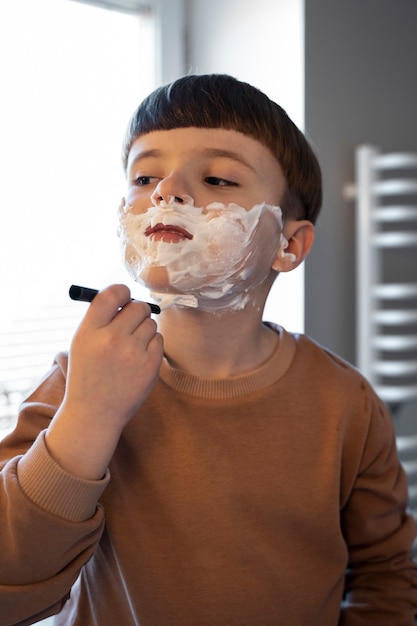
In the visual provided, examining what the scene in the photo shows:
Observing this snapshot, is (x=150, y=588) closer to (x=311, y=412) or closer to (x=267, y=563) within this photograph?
(x=267, y=563)

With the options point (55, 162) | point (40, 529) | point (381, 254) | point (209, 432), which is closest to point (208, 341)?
point (209, 432)

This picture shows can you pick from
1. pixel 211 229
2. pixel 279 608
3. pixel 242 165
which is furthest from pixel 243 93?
pixel 279 608

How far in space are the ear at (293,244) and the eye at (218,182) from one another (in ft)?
0.44

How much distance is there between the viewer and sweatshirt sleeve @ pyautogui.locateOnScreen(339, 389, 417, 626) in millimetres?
863

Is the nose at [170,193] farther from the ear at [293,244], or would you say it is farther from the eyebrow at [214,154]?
the ear at [293,244]

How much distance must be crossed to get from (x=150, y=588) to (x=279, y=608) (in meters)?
0.16

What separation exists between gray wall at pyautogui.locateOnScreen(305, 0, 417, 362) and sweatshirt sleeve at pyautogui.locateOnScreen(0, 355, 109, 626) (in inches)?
31.0

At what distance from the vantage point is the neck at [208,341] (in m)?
0.82

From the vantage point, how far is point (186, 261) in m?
0.72

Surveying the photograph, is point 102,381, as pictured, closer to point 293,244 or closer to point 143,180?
point 143,180

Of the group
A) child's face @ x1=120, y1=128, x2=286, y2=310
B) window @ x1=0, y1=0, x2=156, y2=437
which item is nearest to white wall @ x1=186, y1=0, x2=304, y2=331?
window @ x1=0, y1=0, x2=156, y2=437

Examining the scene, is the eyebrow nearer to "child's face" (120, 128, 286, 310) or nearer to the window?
"child's face" (120, 128, 286, 310)

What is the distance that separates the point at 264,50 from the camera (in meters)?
1.28

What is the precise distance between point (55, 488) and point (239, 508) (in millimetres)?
259
